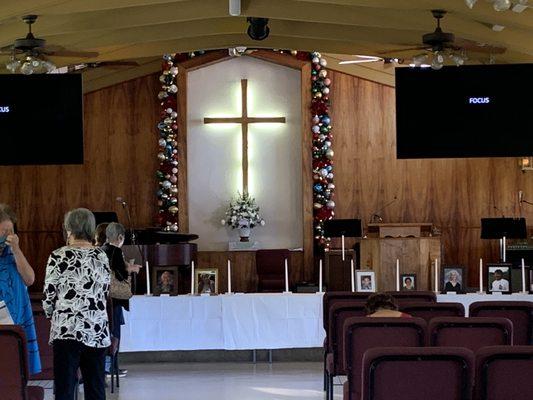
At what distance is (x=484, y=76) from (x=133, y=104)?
8700mm

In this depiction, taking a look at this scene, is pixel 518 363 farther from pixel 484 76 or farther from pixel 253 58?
pixel 253 58

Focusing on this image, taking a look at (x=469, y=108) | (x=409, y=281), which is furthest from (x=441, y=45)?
(x=409, y=281)

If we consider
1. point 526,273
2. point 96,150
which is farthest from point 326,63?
point 526,273

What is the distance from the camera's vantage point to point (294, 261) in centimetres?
1822

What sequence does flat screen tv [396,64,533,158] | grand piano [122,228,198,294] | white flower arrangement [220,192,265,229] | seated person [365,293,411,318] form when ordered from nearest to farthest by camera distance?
seated person [365,293,411,318] → flat screen tv [396,64,533,158] → grand piano [122,228,198,294] → white flower arrangement [220,192,265,229]

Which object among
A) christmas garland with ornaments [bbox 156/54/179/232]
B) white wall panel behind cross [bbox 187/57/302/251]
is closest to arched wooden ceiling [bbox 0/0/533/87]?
christmas garland with ornaments [bbox 156/54/179/232]

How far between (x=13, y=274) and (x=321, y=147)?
12.4m

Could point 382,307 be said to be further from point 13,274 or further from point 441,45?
point 441,45

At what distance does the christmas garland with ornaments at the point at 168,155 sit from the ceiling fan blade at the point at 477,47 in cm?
631

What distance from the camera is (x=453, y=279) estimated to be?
11984mm

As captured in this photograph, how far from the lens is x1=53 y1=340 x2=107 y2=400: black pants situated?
611 cm

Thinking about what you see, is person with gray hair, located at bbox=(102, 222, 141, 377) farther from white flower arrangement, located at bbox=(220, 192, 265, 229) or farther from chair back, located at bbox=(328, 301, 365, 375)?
white flower arrangement, located at bbox=(220, 192, 265, 229)

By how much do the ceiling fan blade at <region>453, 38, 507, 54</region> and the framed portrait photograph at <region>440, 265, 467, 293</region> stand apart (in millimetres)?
2534

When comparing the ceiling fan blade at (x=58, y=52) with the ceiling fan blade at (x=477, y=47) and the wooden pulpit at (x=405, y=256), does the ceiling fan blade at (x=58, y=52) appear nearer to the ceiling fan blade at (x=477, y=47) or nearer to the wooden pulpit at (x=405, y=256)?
the ceiling fan blade at (x=477, y=47)
